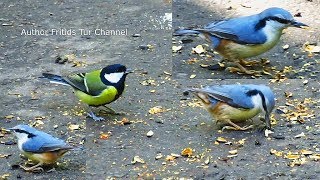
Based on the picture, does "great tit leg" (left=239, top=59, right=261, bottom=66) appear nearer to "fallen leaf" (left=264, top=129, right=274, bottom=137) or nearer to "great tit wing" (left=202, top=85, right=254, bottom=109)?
"great tit wing" (left=202, top=85, right=254, bottom=109)

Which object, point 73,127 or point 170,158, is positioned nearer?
point 170,158

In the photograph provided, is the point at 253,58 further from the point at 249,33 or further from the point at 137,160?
the point at 137,160

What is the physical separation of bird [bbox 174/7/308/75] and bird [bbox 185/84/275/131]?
55 cm

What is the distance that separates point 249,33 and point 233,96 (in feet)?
2.34

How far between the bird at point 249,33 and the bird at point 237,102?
0.55 metres

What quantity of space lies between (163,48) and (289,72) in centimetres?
136

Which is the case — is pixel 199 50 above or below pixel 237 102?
below

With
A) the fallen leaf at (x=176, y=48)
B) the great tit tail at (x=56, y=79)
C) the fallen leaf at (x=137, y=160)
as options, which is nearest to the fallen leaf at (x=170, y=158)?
the fallen leaf at (x=137, y=160)

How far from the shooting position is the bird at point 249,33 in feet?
20.5

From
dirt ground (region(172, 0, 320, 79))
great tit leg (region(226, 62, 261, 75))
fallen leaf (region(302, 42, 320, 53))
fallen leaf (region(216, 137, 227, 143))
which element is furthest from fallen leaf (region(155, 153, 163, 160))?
fallen leaf (region(302, 42, 320, 53))

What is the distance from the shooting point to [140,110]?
6324mm

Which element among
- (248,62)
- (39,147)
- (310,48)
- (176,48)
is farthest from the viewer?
(176,48)

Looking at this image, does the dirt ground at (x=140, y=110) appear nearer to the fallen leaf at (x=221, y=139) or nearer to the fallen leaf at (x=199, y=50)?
the fallen leaf at (x=221, y=139)

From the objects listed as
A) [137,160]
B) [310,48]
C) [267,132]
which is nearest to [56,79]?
[137,160]
